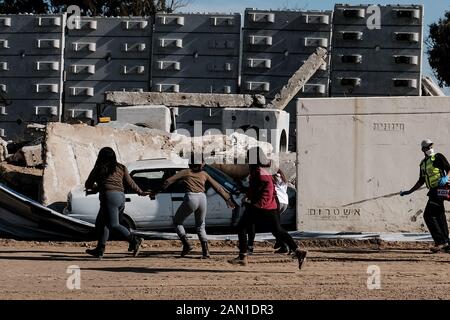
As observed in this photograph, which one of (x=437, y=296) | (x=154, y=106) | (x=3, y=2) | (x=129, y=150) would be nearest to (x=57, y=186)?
(x=129, y=150)

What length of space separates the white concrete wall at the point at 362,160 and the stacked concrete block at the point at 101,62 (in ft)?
41.2

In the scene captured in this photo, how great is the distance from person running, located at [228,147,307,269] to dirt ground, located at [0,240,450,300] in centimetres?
37

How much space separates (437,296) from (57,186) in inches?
447

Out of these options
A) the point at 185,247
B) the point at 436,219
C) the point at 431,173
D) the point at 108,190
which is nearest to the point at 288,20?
the point at 431,173

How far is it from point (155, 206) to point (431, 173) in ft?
18.2

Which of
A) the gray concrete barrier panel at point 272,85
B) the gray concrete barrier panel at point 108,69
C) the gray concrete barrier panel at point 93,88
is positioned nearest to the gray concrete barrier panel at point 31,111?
the gray concrete barrier panel at point 93,88

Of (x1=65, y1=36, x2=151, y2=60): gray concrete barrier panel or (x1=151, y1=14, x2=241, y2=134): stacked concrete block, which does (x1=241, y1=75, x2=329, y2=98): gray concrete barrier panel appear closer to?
(x1=151, y1=14, x2=241, y2=134): stacked concrete block

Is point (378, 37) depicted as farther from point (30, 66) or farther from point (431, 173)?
point (431, 173)

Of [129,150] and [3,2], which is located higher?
[3,2]

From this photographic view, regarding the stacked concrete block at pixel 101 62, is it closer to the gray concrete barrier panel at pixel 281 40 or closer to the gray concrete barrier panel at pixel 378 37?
the gray concrete barrier panel at pixel 281 40

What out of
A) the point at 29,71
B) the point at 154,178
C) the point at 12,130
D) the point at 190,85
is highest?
the point at 29,71

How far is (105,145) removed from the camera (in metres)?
23.8
